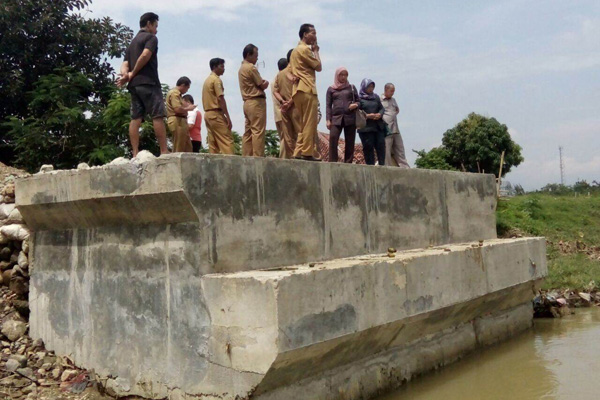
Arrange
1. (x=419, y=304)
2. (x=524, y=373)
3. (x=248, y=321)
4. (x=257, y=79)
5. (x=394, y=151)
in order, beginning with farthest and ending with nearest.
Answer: (x=394, y=151) < (x=257, y=79) < (x=524, y=373) < (x=419, y=304) < (x=248, y=321)

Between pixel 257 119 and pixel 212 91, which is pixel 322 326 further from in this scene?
pixel 212 91

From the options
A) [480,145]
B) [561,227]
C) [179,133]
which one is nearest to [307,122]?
[179,133]

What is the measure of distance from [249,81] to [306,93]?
2.41 ft

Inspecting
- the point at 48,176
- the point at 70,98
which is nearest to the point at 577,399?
the point at 48,176

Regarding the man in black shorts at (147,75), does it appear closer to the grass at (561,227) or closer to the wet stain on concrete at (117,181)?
the wet stain on concrete at (117,181)

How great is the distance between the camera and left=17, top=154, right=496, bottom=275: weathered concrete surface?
4.42 meters

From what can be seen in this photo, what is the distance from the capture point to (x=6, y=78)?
1187 cm

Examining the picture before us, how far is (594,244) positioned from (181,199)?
1558 centimetres

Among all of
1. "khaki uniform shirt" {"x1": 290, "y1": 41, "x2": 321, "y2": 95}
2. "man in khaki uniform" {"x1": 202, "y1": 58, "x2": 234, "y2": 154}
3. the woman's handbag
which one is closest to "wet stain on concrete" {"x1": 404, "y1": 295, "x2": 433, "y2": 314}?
"khaki uniform shirt" {"x1": 290, "y1": 41, "x2": 321, "y2": 95}

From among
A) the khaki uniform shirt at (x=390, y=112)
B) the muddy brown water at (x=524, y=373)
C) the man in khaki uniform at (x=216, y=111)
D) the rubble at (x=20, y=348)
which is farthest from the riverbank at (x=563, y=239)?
the rubble at (x=20, y=348)

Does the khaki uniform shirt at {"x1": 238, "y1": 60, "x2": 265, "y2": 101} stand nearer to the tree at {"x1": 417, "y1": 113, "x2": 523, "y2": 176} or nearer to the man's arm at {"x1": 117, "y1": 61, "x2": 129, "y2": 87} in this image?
the man's arm at {"x1": 117, "y1": 61, "x2": 129, "y2": 87}

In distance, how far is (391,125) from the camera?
8.70 metres

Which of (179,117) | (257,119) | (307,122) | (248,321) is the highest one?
(179,117)

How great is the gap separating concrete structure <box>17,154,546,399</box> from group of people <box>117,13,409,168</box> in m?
1.05
